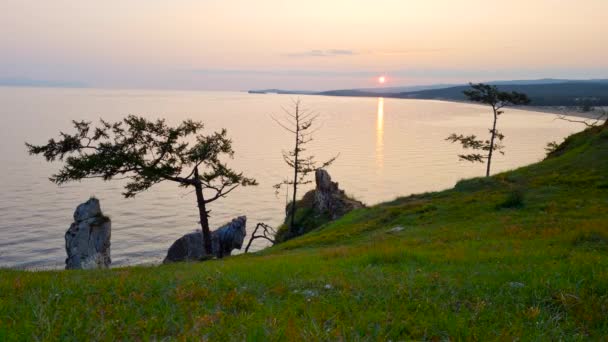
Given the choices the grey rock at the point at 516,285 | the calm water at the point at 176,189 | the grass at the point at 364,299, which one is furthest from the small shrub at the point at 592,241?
the calm water at the point at 176,189

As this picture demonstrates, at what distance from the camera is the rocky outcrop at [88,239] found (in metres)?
32.3

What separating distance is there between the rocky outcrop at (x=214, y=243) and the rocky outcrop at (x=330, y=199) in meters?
8.41

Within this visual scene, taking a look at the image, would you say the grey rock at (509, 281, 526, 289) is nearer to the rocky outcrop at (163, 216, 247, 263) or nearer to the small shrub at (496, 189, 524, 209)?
the small shrub at (496, 189, 524, 209)

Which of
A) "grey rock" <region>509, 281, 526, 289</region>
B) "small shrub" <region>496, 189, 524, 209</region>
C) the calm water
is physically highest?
"grey rock" <region>509, 281, 526, 289</region>

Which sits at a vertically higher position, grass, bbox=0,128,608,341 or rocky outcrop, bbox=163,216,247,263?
grass, bbox=0,128,608,341

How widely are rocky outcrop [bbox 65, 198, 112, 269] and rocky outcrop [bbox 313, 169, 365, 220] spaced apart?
19746 mm

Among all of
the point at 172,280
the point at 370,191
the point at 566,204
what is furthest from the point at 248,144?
the point at 172,280

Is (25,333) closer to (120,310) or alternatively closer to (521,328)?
(120,310)

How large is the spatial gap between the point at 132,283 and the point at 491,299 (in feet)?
21.4

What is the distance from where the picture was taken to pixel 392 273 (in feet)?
34.9

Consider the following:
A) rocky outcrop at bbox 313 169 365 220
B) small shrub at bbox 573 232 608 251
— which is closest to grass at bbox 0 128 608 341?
small shrub at bbox 573 232 608 251

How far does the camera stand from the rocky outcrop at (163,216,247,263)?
126 ft

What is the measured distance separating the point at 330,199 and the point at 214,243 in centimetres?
→ 1183

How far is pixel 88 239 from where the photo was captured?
107ft
